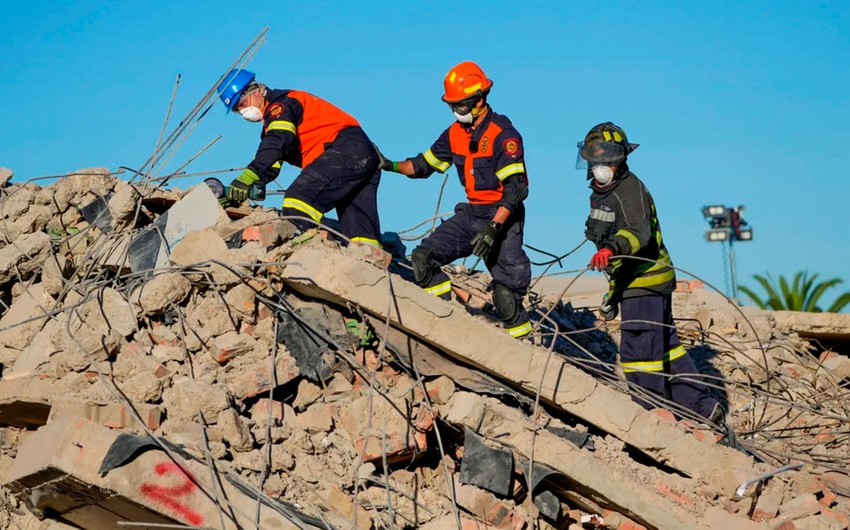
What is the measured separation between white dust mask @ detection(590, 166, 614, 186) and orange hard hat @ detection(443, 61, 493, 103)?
953 mm

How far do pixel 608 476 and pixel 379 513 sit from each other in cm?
137

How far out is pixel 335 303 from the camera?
7.21m

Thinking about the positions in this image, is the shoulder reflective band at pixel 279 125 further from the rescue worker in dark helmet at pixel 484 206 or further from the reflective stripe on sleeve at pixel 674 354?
the reflective stripe on sleeve at pixel 674 354

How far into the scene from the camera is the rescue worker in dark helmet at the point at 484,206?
25.6 ft

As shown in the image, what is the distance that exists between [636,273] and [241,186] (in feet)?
9.38

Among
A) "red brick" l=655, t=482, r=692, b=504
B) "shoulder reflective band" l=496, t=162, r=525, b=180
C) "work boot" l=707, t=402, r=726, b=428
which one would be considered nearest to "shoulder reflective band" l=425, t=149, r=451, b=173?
"shoulder reflective band" l=496, t=162, r=525, b=180

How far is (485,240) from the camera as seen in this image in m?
7.73

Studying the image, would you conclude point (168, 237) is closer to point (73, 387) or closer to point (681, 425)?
point (73, 387)

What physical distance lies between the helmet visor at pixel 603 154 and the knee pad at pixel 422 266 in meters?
1.30

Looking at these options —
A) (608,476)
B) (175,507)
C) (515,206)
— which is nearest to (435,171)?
(515,206)

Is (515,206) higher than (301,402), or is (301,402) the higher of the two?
(515,206)

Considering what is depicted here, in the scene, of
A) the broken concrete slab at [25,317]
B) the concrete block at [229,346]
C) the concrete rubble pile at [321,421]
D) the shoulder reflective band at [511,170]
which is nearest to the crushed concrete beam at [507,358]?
the concrete rubble pile at [321,421]

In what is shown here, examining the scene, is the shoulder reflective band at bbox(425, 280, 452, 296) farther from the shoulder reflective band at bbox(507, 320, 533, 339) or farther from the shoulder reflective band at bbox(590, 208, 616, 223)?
the shoulder reflective band at bbox(590, 208, 616, 223)

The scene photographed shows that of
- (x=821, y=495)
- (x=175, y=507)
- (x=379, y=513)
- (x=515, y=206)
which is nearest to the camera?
(x=175, y=507)
